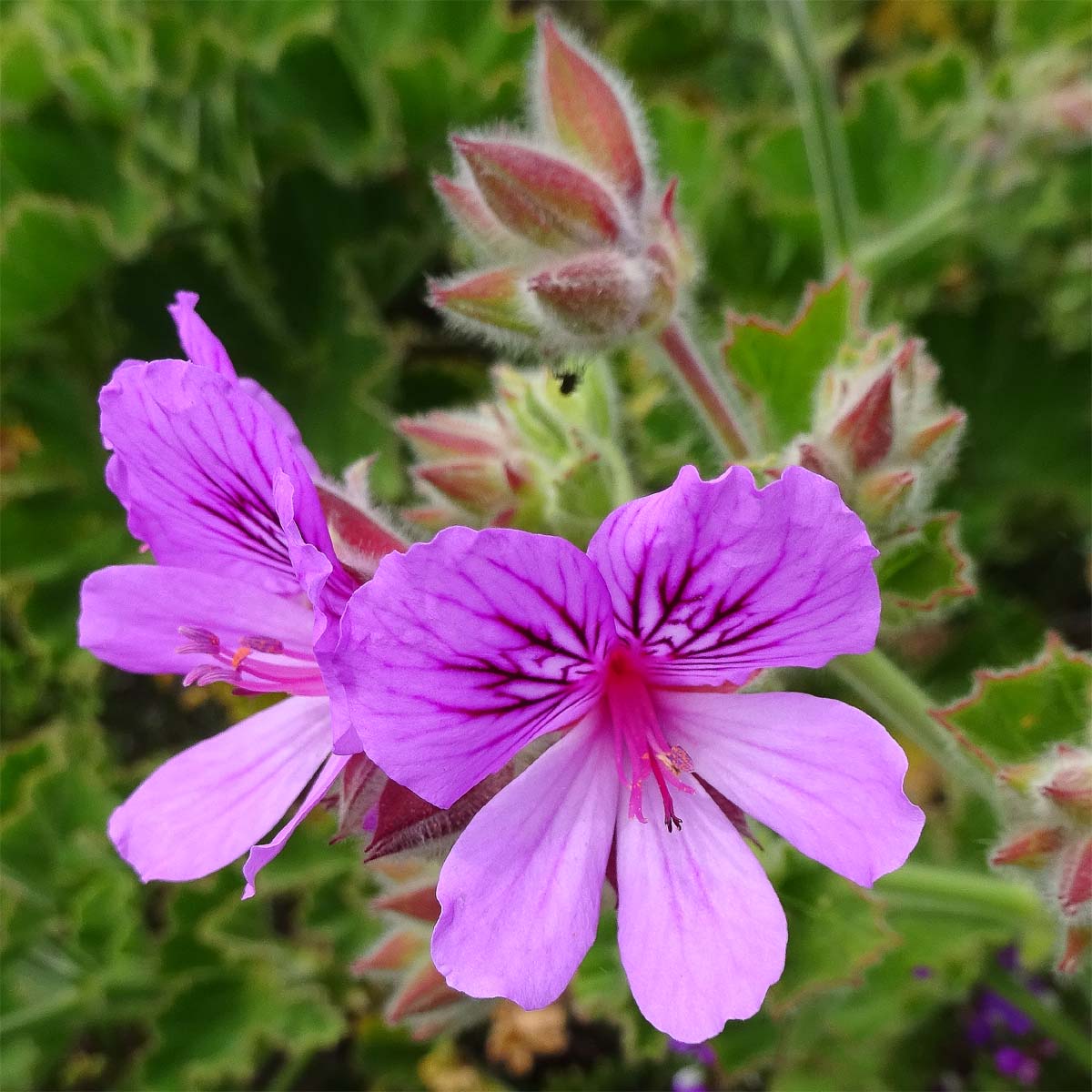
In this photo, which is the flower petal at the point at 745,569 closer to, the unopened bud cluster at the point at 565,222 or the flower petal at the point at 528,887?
the flower petal at the point at 528,887

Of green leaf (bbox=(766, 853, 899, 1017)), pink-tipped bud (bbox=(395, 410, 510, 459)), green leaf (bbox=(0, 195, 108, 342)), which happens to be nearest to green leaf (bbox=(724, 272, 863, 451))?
pink-tipped bud (bbox=(395, 410, 510, 459))

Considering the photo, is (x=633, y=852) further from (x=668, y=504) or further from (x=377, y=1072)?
(x=377, y=1072)

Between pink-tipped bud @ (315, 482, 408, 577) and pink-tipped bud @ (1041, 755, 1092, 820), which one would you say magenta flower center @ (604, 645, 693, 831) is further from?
pink-tipped bud @ (1041, 755, 1092, 820)

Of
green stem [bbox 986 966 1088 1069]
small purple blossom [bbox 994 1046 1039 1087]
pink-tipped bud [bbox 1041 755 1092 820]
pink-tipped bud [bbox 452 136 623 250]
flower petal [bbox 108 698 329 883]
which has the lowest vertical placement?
small purple blossom [bbox 994 1046 1039 1087]

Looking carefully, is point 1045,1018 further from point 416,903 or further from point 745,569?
point 745,569

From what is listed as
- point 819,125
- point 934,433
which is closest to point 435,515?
point 934,433

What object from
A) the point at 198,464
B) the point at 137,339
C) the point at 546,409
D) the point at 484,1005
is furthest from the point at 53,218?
the point at 484,1005

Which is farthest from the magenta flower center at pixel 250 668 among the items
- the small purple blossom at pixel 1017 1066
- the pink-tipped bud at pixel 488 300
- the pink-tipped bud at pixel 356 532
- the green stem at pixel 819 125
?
the small purple blossom at pixel 1017 1066
